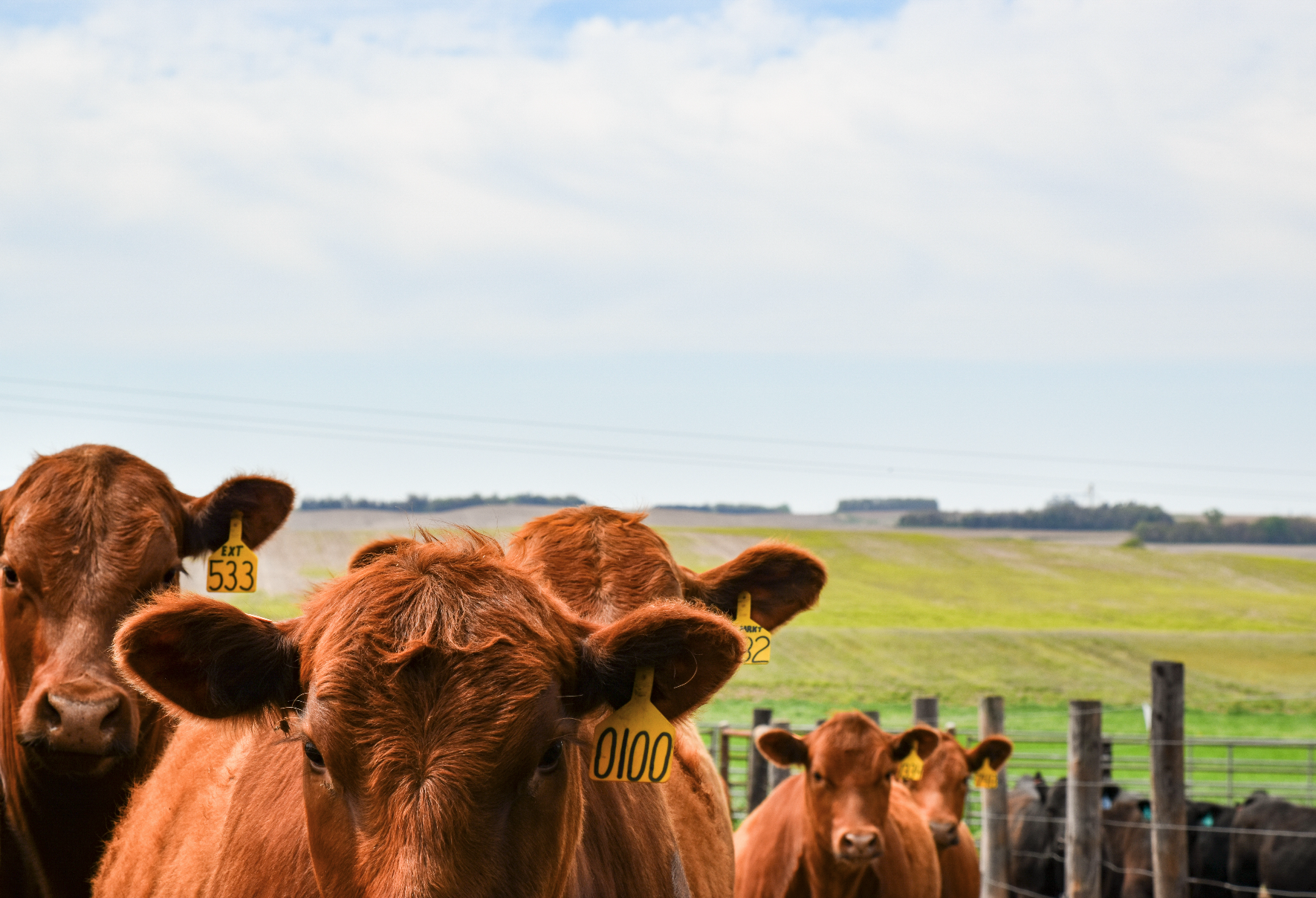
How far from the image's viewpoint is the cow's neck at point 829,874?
812 cm

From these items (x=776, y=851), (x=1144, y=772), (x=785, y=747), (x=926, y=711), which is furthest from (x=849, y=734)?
(x=1144, y=772)

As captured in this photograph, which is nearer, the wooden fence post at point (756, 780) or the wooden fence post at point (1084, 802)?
the wooden fence post at point (1084, 802)

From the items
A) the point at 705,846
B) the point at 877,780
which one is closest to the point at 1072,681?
the point at 877,780

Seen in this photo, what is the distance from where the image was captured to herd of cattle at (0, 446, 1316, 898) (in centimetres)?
253

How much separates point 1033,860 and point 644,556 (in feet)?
45.3

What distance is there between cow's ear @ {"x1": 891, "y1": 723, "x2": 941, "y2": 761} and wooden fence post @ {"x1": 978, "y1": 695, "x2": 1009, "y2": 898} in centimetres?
404

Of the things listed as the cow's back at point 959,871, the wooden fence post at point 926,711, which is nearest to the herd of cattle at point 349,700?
the cow's back at point 959,871

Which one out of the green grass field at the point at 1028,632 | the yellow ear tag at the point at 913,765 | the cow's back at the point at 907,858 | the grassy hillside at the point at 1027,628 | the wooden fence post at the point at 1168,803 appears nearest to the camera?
the cow's back at the point at 907,858

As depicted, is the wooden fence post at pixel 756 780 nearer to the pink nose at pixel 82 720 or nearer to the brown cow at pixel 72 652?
the brown cow at pixel 72 652

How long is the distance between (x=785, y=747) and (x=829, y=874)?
3.25 feet

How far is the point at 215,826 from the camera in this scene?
360cm

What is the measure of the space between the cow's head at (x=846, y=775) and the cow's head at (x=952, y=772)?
2.58 meters

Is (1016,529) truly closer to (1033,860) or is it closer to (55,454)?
(1033,860)

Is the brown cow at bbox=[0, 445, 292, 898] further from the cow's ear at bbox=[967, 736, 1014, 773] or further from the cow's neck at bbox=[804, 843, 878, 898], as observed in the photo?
the cow's ear at bbox=[967, 736, 1014, 773]
